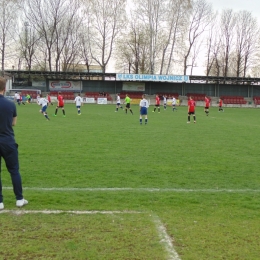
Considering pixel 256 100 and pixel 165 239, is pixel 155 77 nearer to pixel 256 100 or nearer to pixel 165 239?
pixel 256 100

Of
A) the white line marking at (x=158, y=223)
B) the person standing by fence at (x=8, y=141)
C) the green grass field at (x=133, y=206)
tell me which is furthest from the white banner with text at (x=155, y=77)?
the white line marking at (x=158, y=223)

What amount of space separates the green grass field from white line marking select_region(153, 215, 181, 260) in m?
0.01

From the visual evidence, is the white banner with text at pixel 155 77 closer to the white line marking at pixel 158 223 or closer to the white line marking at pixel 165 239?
the white line marking at pixel 158 223

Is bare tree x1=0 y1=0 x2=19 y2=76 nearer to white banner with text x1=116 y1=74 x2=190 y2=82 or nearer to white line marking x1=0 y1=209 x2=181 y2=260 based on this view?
white banner with text x1=116 y1=74 x2=190 y2=82

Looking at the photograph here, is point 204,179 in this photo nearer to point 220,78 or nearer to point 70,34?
point 220,78

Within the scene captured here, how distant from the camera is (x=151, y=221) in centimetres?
445

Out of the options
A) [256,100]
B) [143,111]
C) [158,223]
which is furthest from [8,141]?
[256,100]

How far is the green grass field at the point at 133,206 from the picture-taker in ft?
12.0

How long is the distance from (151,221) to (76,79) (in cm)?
5196

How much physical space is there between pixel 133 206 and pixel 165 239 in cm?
121

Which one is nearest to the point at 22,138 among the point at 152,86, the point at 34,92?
the point at 34,92

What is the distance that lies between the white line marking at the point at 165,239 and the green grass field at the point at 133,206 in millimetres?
11

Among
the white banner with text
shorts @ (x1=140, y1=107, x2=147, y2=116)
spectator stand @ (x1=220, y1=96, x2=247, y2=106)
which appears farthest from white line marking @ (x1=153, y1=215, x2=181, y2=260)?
spectator stand @ (x1=220, y1=96, x2=247, y2=106)

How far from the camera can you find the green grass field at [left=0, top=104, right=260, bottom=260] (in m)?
3.65
